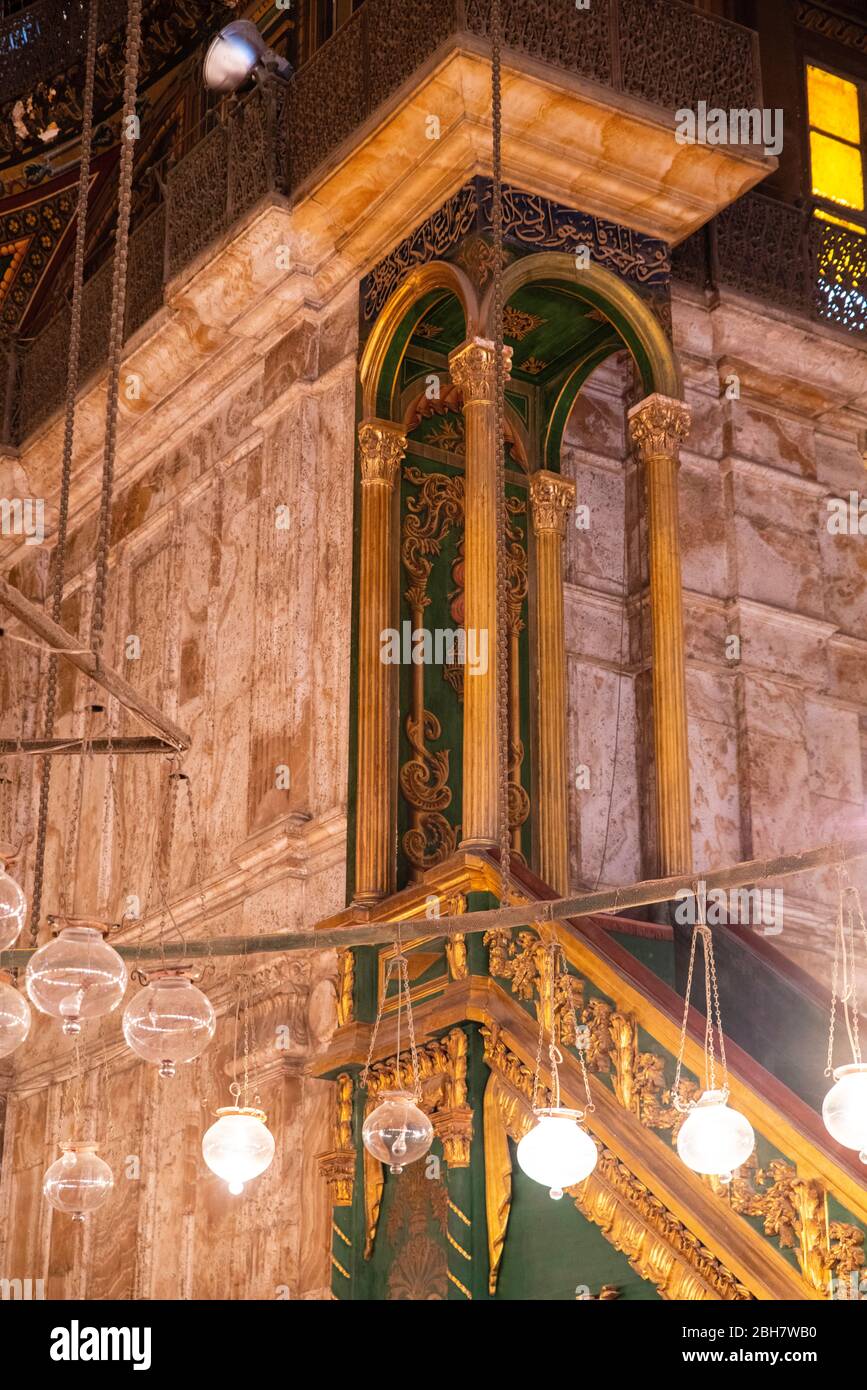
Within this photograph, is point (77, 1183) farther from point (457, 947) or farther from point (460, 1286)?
point (457, 947)

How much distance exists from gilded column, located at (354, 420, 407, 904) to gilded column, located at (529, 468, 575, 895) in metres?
0.84

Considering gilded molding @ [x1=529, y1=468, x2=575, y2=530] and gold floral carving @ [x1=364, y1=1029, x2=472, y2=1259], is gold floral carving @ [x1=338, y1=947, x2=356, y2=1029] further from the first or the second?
gilded molding @ [x1=529, y1=468, x2=575, y2=530]

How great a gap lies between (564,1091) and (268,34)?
6.29 m

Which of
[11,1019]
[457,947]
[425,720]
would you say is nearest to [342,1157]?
[457,947]

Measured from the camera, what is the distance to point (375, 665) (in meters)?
8.52

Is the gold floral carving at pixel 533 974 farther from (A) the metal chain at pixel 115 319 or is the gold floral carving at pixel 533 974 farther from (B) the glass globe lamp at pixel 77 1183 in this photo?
(A) the metal chain at pixel 115 319

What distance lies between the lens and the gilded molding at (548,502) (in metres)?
9.49

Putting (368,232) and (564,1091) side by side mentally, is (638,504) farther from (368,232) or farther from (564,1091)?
(564,1091)

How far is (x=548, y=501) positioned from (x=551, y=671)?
849 mm

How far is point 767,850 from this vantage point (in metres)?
9.48

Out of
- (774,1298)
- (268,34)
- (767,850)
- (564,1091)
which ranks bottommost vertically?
(774,1298)

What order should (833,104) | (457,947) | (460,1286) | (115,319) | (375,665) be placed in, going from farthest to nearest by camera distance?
1. (833,104)
2. (375,665)
3. (457,947)
4. (460,1286)
5. (115,319)

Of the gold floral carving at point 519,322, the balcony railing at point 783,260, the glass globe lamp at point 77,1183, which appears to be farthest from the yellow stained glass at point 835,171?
the glass globe lamp at point 77,1183
